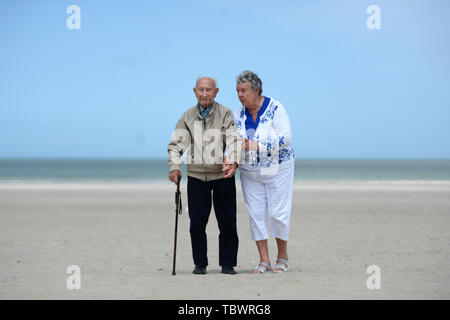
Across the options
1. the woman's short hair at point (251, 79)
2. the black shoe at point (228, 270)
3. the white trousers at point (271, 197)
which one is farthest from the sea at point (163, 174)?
the woman's short hair at point (251, 79)

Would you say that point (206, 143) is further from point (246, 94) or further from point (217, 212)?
point (217, 212)

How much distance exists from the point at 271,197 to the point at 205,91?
1171mm

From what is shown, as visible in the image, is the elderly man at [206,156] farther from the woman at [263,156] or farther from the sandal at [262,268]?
the sandal at [262,268]

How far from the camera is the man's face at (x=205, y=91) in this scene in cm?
462

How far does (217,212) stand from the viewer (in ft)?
16.0

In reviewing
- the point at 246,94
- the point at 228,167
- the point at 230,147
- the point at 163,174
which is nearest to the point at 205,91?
the point at 246,94

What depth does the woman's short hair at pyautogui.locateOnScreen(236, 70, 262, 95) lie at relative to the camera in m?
4.71

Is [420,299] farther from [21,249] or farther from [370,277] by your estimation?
[21,249]

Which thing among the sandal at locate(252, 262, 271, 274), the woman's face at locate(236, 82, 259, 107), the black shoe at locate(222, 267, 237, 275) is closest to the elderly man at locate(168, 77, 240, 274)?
the woman's face at locate(236, 82, 259, 107)

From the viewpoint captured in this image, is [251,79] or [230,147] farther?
[251,79]

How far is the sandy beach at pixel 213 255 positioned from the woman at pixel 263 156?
1.83ft
